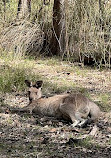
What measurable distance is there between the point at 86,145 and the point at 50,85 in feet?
12.3

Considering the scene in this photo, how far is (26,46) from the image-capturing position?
38.0 feet

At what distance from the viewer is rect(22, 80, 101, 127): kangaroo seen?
18.6ft

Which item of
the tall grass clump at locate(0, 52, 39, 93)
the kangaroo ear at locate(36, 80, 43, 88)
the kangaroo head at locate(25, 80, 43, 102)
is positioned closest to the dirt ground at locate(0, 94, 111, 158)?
the kangaroo head at locate(25, 80, 43, 102)

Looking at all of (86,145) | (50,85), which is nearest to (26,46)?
(50,85)

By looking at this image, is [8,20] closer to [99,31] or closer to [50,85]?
[50,85]

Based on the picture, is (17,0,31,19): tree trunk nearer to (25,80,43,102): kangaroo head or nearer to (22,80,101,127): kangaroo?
(25,80,43,102): kangaroo head

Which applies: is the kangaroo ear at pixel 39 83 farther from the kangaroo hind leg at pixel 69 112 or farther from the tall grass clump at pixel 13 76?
the tall grass clump at pixel 13 76

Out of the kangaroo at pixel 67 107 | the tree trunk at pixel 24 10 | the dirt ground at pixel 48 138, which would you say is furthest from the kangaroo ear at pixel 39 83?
the tree trunk at pixel 24 10

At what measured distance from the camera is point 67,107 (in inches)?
230

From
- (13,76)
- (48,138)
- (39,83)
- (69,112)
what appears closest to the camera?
(48,138)

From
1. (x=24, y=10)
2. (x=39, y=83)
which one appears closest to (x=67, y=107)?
(x=39, y=83)

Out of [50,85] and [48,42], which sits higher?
[48,42]

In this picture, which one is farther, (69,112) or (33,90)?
(33,90)

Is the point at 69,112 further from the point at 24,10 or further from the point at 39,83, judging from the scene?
the point at 24,10
